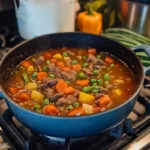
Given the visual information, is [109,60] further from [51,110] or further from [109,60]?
[51,110]

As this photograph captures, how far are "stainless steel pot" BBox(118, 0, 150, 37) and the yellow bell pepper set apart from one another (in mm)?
137

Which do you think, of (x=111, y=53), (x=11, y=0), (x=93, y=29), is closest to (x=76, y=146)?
(x=111, y=53)

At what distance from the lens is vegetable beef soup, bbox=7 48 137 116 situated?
899mm

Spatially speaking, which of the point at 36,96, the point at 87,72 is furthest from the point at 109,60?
the point at 36,96

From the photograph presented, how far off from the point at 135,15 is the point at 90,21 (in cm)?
25

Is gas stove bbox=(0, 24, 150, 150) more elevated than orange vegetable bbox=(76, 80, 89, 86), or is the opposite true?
orange vegetable bbox=(76, 80, 89, 86)

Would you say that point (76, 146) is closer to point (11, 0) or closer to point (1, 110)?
point (1, 110)

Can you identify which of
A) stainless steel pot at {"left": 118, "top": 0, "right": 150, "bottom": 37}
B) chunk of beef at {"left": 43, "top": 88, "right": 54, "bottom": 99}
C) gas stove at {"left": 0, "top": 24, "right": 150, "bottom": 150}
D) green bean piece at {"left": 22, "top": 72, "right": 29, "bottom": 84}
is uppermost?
stainless steel pot at {"left": 118, "top": 0, "right": 150, "bottom": 37}

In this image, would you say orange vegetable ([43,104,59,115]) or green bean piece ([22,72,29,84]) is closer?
orange vegetable ([43,104,59,115])

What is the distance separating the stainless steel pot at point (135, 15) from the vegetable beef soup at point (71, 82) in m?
0.40

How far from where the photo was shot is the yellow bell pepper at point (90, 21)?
1.45 meters

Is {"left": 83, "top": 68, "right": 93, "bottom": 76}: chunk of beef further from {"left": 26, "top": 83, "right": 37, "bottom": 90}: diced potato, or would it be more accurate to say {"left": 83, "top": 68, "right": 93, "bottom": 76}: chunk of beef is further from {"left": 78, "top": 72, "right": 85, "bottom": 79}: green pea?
{"left": 26, "top": 83, "right": 37, "bottom": 90}: diced potato

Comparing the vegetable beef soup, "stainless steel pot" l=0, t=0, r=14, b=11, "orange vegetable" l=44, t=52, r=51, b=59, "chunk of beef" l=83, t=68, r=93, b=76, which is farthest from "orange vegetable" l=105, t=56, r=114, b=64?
"stainless steel pot" l=0, t=0, r=14, b=11

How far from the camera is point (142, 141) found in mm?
842
